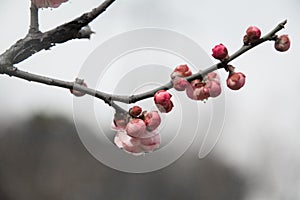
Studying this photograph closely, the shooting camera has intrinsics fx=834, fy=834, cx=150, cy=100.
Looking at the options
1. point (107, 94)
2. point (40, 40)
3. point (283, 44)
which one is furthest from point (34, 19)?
point (283, 44)

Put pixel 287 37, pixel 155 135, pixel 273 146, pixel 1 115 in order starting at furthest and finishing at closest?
1. pixel 1 115
2. pixel 273 146
3. pixel 155 135
4. pixel 287 37

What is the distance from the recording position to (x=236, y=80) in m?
1.41

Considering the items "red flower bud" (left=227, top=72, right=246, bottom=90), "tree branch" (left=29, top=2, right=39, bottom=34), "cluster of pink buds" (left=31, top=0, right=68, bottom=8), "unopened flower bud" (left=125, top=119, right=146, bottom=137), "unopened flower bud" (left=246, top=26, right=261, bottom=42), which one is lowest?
"unopened flower bud" (left=125, top=119, right=146, bottom=137)

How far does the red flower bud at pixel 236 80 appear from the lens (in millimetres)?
1408

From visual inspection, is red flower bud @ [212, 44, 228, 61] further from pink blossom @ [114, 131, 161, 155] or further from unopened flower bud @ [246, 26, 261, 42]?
pink blossom @ [114, 131, 161, 155]

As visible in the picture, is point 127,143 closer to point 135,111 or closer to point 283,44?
point 135,111

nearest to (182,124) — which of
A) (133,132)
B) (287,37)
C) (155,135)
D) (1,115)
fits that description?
(155,135)

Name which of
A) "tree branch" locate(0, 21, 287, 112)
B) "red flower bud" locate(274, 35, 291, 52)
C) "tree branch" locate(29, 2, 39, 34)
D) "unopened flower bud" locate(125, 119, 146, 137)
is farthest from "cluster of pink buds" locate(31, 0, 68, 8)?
"red flower bud" locate(274, 35, 291, 52)

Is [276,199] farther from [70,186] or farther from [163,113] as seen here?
[70,186]

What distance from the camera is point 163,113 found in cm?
143

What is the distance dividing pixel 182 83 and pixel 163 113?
0.07 metres

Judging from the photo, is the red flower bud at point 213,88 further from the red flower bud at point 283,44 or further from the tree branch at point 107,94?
the red flower bud at point 283,44

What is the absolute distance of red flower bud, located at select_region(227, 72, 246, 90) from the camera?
1408 mm

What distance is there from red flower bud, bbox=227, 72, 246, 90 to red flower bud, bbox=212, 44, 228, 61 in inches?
1.6
